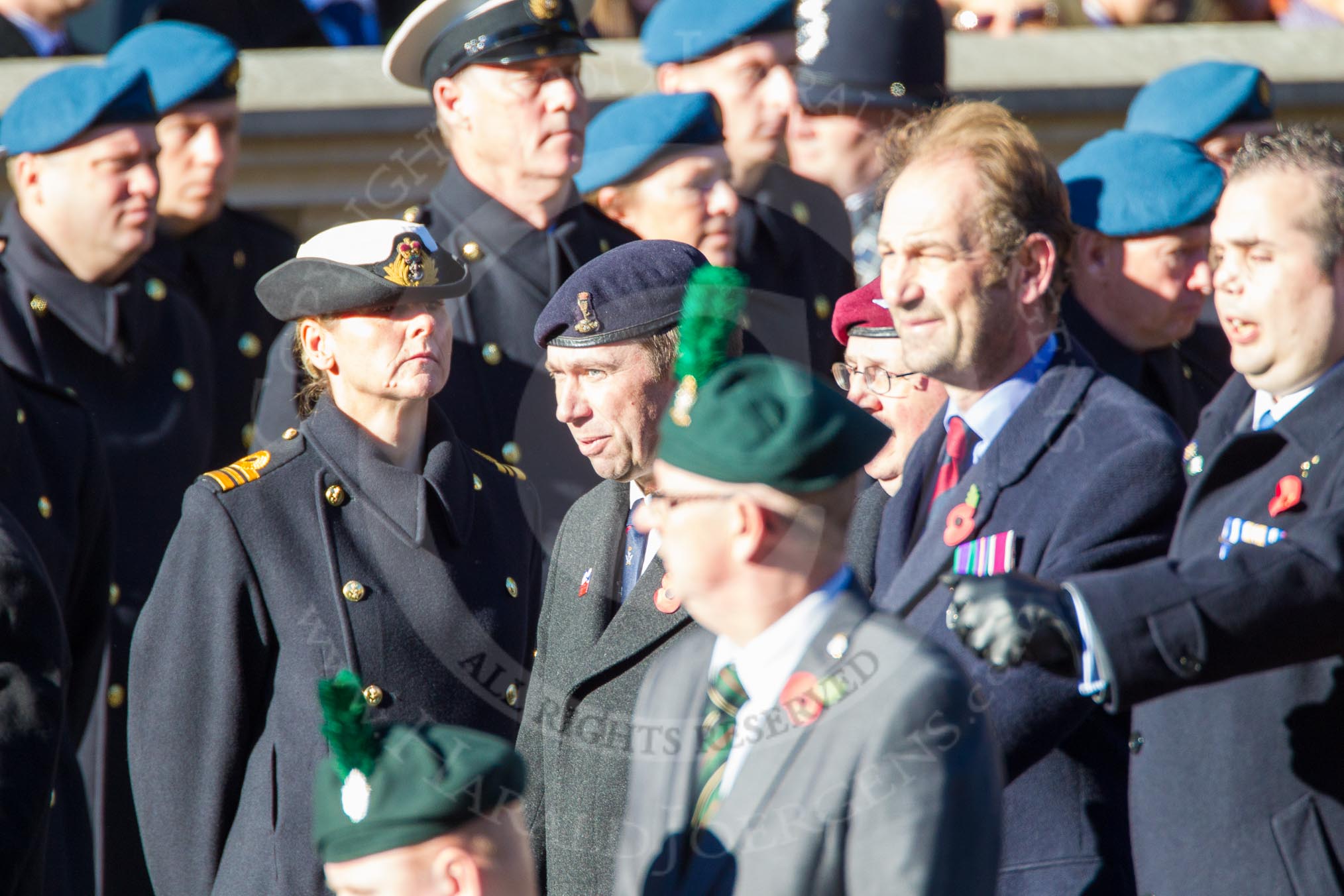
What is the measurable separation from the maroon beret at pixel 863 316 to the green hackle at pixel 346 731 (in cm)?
167

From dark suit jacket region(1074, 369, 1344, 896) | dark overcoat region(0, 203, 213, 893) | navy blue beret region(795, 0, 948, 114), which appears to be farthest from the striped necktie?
navy blue beret region(795, 0, 948, 114)

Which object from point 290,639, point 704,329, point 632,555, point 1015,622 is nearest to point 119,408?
point 290,639

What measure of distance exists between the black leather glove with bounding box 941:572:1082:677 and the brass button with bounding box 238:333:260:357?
330 centimetres

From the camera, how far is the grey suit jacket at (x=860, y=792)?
234cm

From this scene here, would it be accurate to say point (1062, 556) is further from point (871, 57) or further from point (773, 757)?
point (871, 57)

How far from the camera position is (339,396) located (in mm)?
3947

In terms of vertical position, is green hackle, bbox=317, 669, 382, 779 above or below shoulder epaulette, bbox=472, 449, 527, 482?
above

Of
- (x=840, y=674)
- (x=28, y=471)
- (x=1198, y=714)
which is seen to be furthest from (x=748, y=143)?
(x=840, y=674)

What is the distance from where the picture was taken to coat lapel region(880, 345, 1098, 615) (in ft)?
10.9

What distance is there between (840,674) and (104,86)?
10.7 feet

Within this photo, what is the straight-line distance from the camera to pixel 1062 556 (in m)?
3.19

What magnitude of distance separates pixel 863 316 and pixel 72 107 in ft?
7.22

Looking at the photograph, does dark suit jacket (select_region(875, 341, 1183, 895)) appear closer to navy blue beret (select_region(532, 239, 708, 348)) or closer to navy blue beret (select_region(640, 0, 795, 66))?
navy blue beret (select_region(532, 239, 708, 348))

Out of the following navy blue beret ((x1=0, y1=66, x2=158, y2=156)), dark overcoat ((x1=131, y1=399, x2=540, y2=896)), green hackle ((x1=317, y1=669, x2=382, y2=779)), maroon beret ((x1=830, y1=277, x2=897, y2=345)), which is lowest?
dark overcoat ((x1=131, y1=399, x2=540, y2=896))
